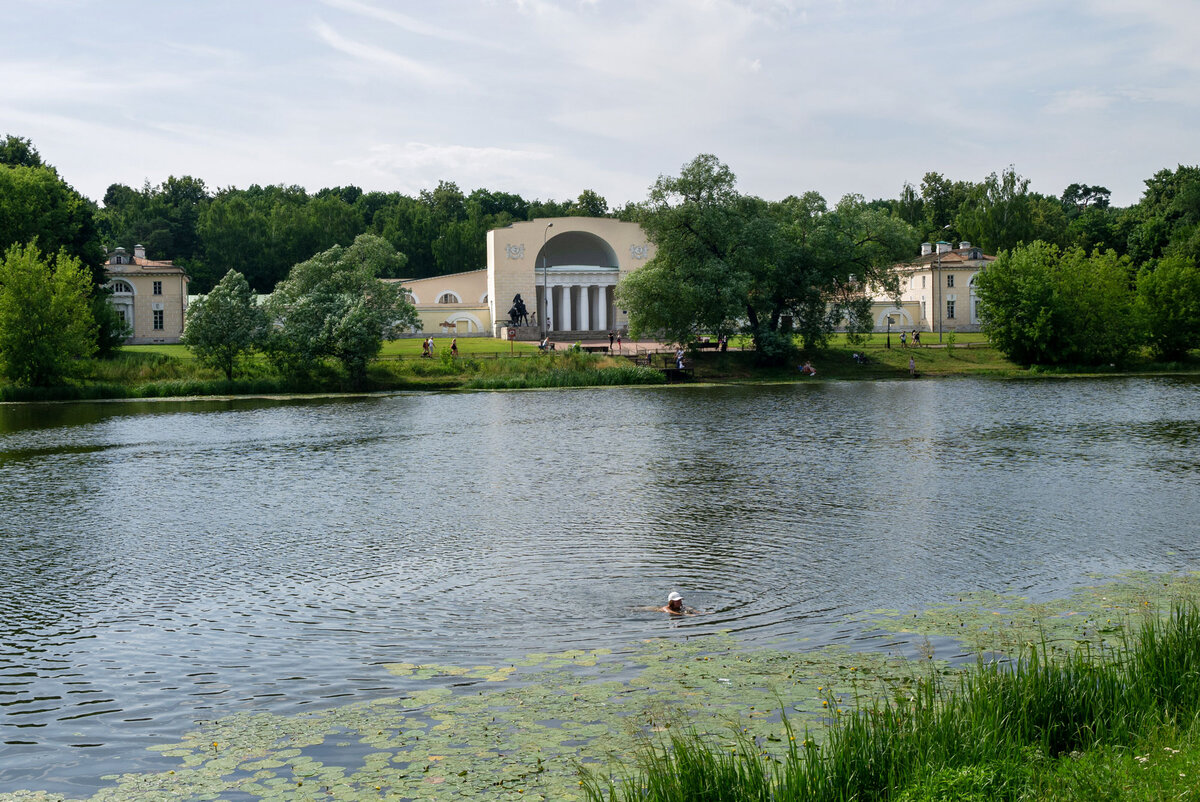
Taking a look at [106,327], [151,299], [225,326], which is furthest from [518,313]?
[225,326]

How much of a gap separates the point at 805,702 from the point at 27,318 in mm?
56483

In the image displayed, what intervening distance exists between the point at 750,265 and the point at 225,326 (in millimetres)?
31726

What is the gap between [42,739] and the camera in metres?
9.97

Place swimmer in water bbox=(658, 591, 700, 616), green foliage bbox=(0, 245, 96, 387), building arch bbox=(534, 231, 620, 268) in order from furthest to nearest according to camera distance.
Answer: building arch bbox=(534, 231, 620, 268)
green foliage bbox=(0, 245, 96, 387)
swimmer in water bbox=(658, 591, 700, 616)

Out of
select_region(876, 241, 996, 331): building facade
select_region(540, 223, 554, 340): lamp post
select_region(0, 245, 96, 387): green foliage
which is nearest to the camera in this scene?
select_region(0, 245, 96, 387): green foliage

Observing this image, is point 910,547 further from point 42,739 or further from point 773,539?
point 42,739

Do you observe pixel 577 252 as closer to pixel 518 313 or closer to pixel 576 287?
pixel 576 287

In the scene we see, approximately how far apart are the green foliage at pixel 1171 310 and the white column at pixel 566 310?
4912cm

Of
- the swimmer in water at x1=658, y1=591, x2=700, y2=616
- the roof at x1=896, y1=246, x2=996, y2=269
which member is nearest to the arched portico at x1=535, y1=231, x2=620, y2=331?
the roof at x1=896, y1=246, x2=996, y2=269

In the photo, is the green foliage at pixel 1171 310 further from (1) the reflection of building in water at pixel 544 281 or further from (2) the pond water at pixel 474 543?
(1) the reflection of building in water at pixel 544 281

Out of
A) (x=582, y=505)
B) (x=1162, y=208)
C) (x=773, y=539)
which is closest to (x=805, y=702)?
(x=773, y=539)

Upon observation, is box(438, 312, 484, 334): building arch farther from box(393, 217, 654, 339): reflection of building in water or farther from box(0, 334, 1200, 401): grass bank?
box(0, 334, 1200, 401): grass bank

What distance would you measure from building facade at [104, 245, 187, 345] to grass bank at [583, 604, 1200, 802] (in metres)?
90.4

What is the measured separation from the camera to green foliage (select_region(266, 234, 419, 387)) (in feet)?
194
